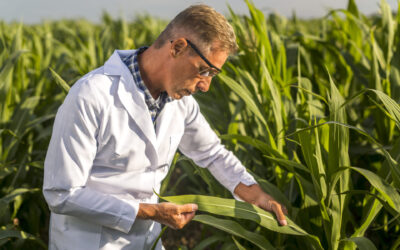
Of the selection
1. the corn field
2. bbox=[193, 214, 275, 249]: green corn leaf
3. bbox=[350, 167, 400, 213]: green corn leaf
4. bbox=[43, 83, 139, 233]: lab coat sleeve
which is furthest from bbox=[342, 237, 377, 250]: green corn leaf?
bbox=[43, 83, 139, 233]: lab coat sleeve

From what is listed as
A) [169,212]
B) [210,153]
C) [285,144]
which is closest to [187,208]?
[169,212]

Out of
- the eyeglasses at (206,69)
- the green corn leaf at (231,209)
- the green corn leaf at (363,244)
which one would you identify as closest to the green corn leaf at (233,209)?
the green corn leaf at (231,209)

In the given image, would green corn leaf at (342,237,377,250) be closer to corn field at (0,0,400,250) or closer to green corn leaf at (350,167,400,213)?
corn field at (0,0,400,250)

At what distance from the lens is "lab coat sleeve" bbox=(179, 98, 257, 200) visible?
1.43m

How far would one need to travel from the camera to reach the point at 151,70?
4.01 ft

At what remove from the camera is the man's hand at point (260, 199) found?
1.23 m

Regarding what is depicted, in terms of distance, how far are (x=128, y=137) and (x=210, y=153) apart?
1.12 ft

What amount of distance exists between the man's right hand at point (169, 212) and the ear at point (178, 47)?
37 cm

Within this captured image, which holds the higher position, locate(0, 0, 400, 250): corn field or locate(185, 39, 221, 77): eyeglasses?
locate(185, 39, 221, 77): eyeglasses

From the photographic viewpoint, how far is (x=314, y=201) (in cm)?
138

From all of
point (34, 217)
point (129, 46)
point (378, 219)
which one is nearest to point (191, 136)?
point (378, 219)

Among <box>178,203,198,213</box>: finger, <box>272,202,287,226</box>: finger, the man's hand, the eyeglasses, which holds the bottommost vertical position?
the man's hand

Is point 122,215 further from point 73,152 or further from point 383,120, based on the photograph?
point 383,120

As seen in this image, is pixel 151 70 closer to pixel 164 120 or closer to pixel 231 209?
pixel 164 120
